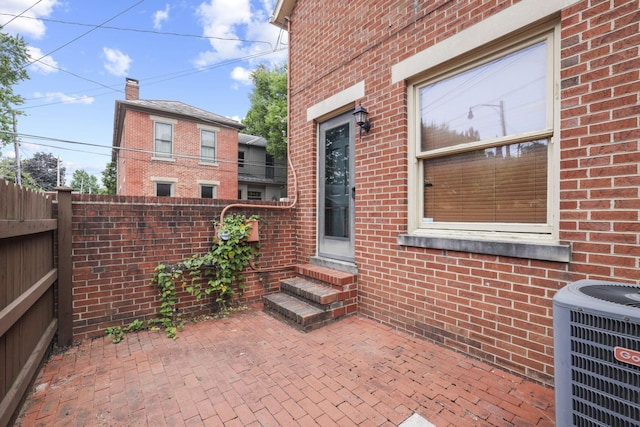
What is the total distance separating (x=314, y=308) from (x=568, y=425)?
2412 millimetres

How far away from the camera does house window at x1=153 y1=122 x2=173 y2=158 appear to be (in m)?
13.2

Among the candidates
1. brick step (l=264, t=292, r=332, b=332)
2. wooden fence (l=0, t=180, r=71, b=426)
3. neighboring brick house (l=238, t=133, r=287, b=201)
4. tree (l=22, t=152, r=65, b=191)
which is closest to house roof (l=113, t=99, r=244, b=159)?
neighboring brick house (l=238, t=133, r=287, b=201)

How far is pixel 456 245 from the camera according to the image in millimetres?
2555

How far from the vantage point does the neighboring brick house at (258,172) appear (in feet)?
57.9

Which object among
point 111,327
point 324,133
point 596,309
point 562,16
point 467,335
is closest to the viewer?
point 596,309

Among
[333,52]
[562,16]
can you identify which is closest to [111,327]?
[333,52]

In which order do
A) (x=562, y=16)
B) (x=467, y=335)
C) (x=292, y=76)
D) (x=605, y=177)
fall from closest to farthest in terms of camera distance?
1. (x=605, y=177)
2. (x=562, y=16)
3. (x=467, y=335)
4. (x=292, y=76)

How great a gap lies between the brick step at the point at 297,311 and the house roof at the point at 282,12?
4.72 m

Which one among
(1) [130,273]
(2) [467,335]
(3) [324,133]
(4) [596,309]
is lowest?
(2) [467,335]

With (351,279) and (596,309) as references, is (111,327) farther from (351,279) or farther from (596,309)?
(596,309)

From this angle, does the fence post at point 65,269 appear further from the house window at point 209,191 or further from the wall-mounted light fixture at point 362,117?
the house window at point 209,191

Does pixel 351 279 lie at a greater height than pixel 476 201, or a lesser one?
lesser

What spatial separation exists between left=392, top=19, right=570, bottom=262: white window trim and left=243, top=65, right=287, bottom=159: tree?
14560 mm

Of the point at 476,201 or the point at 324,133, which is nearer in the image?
the point at 476,201
